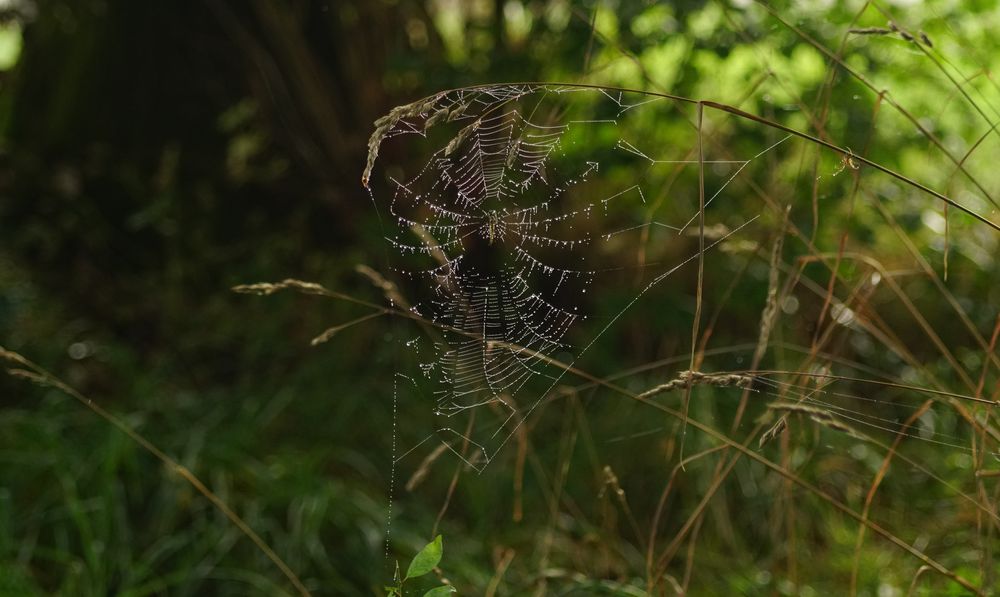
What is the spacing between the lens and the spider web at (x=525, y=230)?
7.18 ft

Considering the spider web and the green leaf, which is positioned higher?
the green leaf

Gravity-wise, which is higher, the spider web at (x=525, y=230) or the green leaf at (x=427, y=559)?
the green leaf at (x=427, y=559)

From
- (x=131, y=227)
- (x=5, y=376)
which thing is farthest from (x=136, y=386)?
(x=131, y=227)

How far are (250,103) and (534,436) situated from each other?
70.9 inches

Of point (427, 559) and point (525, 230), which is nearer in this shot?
point (427, 559)

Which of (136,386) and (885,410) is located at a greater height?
(136,386)

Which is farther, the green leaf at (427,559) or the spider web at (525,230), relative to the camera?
the spider web at (525,230)

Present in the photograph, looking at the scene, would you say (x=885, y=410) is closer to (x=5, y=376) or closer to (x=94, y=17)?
(x=5, y=376)

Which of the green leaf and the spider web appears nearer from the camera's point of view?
the green leaf

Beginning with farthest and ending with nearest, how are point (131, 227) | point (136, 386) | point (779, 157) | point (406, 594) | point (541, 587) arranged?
point (131, 227), point (136, 386), point (779, 157), point (541, 587), point (406, 594)

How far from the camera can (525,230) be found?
129 inches

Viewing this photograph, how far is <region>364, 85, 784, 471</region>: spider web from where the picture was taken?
2189 millimetres

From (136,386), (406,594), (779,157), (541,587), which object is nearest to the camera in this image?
(406,594)

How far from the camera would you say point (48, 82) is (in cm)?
388
